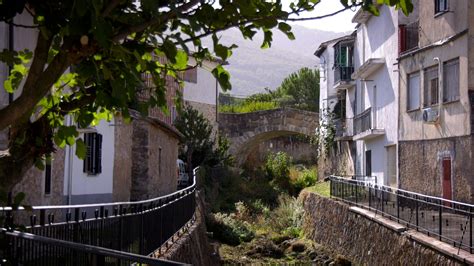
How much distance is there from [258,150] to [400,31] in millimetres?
31786

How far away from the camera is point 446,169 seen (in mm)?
23562

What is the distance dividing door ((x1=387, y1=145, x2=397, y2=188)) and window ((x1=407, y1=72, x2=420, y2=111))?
2.91 m

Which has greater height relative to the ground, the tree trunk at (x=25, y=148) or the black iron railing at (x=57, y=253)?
the tree trunk at (x=25, y=148)

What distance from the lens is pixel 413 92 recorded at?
27.2 metres

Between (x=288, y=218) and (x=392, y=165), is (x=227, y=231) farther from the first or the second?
(x=392, y=165)

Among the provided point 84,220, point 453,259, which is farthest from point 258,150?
point 84,220

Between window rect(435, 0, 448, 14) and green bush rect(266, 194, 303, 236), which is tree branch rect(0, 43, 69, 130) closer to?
window rect(435, 0, 448, 14)

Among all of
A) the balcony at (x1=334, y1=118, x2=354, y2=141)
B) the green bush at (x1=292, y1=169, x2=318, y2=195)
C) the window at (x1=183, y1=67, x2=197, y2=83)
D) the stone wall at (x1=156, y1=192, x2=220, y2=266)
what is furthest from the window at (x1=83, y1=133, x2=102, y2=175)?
the green bush at (x1=292, y1=169, x2=318, y2=195)

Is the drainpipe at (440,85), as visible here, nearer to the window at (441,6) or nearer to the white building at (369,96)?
the window at (441,6)

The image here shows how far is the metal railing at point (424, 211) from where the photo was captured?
574 inches

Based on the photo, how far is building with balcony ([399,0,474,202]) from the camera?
2203 cm

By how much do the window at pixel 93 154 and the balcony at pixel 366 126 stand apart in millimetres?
14005

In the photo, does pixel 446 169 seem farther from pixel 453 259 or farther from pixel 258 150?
pixel 258 150

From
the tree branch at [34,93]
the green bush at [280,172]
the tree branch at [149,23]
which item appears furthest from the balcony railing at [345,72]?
the tree branch at [34,93]
